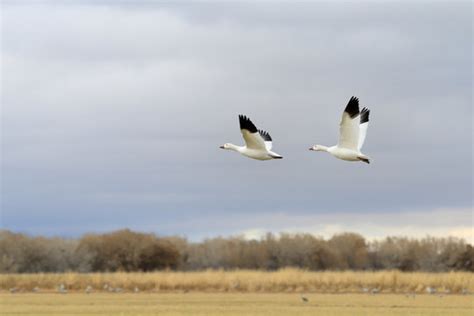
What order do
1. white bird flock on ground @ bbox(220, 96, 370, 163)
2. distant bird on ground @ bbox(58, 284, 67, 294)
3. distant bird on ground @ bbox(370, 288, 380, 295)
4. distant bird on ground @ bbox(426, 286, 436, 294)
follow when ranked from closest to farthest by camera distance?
white bird flock on ground @ bbox(220, 96, 370, 163)
distant bird on ground @ bbox(426, 286, 436, 294)
distant bird on ground @ bbox(370, 288, 380, 295)
distant bird on ground @ bbox(58, 284, 67, 294)

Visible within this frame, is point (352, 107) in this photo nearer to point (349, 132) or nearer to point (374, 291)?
point (349, 132)

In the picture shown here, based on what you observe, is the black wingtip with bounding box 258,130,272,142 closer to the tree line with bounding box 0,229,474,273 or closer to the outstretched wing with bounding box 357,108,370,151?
the outstretched wing with bounding box 357,108,370,151

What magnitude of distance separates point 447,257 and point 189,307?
41511 millimetres

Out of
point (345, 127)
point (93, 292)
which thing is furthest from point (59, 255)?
point (345, 127)

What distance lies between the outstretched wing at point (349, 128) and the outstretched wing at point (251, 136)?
6.11 feet

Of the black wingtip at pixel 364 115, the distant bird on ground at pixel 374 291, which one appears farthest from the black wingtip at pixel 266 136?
the distant bird on ground at pixel 374 291

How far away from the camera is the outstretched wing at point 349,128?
78.8ft

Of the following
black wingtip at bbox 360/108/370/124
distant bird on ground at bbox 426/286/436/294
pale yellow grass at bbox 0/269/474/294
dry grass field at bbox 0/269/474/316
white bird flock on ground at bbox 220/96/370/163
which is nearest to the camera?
white bird flock on ground at bbox 220/96/370/163

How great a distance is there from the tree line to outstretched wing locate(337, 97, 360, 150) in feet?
157

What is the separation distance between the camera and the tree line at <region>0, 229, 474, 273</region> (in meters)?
71.7

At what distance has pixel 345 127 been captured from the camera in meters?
24.0

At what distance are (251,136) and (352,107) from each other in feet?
8.16

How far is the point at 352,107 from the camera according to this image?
24.1 metres

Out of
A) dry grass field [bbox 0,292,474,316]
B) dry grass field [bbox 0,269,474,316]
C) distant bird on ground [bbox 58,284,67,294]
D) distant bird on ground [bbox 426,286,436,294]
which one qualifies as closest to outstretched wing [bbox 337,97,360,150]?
dry grass field [bbox 0,292,474,316]
